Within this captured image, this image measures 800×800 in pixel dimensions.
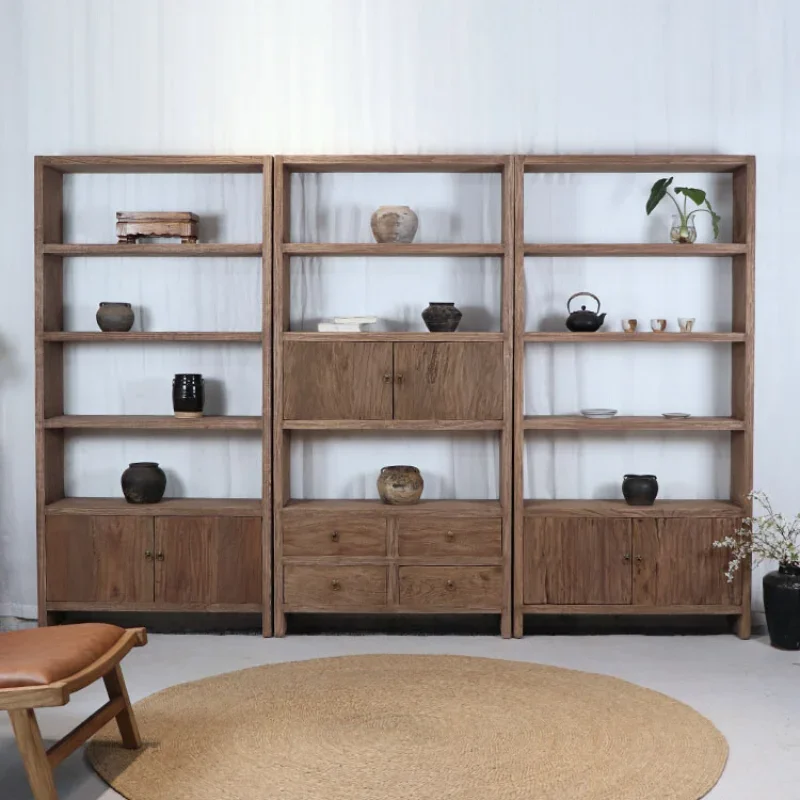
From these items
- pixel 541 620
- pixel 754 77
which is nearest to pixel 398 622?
pixel 541 620

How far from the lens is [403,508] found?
5.11 metres

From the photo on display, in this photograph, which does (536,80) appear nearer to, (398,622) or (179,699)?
(398,622)

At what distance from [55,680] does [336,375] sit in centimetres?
236

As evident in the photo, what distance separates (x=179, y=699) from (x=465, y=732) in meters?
1.19

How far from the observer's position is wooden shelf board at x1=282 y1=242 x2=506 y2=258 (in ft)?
16.5

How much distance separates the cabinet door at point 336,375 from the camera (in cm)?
509

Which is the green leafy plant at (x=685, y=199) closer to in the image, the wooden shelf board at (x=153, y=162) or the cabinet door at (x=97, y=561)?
the wooden shelf board at (x=153, y=162)

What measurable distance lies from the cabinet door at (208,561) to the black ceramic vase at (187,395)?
54 cm

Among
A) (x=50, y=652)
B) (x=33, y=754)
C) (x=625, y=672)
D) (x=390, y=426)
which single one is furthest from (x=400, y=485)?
(x=33, y=754)

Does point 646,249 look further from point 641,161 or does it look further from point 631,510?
point 631,510

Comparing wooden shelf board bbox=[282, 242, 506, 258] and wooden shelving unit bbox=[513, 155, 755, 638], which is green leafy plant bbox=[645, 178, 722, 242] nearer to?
wooden shelving unit bbox=[513, 155, 755, 638]

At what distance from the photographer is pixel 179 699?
13.5ft

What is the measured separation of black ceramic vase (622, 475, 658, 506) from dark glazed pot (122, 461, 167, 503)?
93.7 inches

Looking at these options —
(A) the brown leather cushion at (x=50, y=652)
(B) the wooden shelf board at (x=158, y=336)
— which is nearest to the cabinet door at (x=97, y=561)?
(B) the wooden shelf board at (x=158, y=336)
